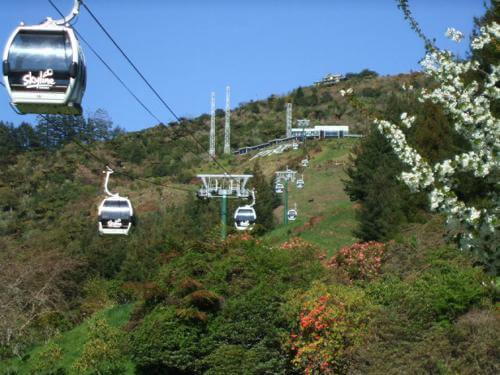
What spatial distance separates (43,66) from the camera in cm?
967

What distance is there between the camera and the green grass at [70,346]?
33688 mm

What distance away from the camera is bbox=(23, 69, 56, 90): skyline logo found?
962 centimetres

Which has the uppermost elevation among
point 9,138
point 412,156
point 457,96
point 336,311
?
point 9,138

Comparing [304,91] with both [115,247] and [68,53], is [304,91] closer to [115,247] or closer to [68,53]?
[115,247]

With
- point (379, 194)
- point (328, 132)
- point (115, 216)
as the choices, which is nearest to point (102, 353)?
point (115, 216)

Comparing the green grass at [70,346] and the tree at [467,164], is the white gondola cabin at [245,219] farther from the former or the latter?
the tree at [467,164]

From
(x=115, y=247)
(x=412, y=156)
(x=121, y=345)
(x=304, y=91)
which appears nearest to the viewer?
(x=412, y=156)

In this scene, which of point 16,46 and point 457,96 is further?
point 16,46

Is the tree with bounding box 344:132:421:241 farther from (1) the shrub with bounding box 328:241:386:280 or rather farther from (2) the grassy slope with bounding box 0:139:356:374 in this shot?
(2) the grassy slope with bounding box 0:139:356:374

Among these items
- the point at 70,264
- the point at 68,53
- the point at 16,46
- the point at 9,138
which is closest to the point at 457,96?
the point at 68,53

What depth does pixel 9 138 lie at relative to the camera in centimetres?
11419

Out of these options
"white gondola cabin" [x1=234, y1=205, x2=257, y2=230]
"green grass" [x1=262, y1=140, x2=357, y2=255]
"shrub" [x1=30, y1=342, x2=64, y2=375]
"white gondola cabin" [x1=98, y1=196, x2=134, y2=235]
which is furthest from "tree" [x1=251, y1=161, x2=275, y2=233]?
"white gondola cabin" [x1=98, y1=196, x2=134, y2=235]

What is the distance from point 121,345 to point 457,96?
2284 centimetres

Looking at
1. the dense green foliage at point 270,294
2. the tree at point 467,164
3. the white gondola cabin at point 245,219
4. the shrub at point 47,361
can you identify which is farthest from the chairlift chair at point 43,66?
the white gondola cabin at point 245,219
